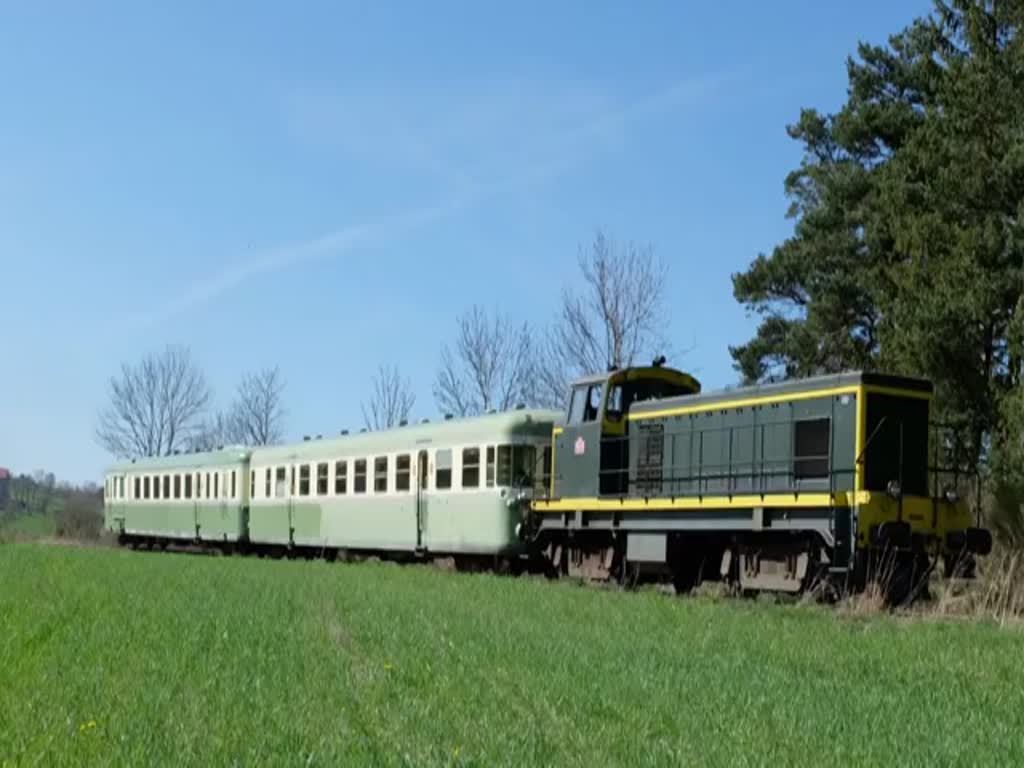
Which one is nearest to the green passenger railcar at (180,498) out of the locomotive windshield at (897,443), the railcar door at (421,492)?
the railcar door at (421,492)

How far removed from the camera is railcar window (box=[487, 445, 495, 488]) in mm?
23984

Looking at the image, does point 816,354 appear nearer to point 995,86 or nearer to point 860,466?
point 995,86

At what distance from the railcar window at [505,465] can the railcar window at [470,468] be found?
0.86 m

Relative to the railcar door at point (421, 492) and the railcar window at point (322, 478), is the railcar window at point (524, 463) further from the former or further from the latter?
the railcar window at point (322, 478)

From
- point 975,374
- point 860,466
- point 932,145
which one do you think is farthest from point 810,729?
point 932,145

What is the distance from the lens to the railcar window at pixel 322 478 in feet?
104

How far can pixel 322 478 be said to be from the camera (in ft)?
104

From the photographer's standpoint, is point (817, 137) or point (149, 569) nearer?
point (149, 569)

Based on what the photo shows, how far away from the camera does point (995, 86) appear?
25516mm

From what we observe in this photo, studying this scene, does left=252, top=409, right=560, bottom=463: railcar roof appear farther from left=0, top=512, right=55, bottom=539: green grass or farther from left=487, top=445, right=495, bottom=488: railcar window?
left=0, top=512, right=55, bottom=539: green grass

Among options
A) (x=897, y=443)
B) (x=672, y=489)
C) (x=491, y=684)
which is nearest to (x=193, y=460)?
(x=672, y=489)

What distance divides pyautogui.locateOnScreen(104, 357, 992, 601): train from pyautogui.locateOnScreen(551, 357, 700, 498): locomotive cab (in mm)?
35

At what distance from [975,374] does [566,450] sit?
9322mm

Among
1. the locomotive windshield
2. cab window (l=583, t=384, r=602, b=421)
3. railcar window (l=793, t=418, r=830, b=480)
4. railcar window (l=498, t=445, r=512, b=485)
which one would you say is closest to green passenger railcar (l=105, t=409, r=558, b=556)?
railcar window (l=498, t=445, r=512, b=485)
